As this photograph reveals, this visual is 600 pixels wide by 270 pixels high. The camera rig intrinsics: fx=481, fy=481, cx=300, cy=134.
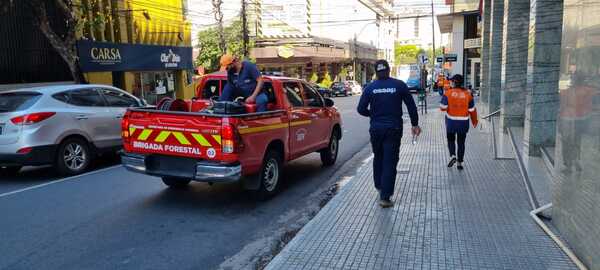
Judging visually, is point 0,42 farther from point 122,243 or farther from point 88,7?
point 122,243

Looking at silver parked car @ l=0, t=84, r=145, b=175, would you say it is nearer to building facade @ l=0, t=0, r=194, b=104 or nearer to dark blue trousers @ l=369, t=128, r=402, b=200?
dark blue trousers @ l=369, t=128, r=402, b=200

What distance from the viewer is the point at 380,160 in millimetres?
6469

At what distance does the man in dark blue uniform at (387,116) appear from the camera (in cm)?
607

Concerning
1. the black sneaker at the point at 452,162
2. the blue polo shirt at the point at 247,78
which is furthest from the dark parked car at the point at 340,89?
the blue polo shirt at the point at 247,78

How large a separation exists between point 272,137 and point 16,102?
4.88 meters

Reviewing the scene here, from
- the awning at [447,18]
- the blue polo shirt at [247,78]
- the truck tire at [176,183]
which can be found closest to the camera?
the blue polo shirt at [247,78]

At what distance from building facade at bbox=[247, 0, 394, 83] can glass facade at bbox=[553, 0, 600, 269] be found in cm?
3742

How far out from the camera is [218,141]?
6.00 m

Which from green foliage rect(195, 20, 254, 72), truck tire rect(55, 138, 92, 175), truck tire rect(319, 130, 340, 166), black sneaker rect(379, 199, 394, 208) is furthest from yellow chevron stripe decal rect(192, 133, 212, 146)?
green foliage rect(195, 20, 254, 72)

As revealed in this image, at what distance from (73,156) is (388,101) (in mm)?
6186

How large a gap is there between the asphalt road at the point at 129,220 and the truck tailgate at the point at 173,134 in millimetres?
821

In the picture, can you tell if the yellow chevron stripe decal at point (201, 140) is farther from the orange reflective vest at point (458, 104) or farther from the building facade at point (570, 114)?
the orange reflective vest at point (458, 104)

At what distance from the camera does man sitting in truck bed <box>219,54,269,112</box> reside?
7.15 metres

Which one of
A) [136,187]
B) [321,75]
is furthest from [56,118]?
[321,75]
